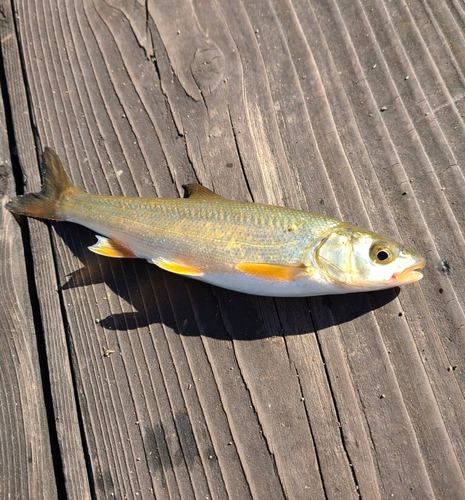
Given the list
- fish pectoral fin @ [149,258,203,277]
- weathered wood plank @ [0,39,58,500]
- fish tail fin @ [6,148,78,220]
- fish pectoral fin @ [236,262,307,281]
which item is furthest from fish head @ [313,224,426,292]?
weathered wood plank @ [0,39,58,500]

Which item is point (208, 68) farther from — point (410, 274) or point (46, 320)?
point (46, 320)

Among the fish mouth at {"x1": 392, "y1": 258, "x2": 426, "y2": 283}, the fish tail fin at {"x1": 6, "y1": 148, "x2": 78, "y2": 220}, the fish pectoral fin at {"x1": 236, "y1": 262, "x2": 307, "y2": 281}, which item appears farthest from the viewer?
the fish tail fin at {"x1": 6, "y1": 148, "x2": 78, "y2": 220}

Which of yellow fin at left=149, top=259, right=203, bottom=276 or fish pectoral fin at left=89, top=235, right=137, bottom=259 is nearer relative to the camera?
yellow fin at left=149, top=259, right=203, bottom=276

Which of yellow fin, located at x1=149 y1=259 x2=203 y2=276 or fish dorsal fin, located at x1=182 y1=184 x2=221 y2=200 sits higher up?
fish dorsal fin, located at x1=182 y1=184 x2=221 y2=200

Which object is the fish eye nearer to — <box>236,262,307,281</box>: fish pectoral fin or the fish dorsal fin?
<box>236,262,307,281</box>: fish pectoral fin

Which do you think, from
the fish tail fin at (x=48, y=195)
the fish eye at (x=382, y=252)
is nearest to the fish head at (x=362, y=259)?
the fish eye at (x=382, y=252)

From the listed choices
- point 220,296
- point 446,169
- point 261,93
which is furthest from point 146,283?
point 446,169

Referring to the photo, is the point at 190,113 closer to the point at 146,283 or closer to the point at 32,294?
the point at 146,283
